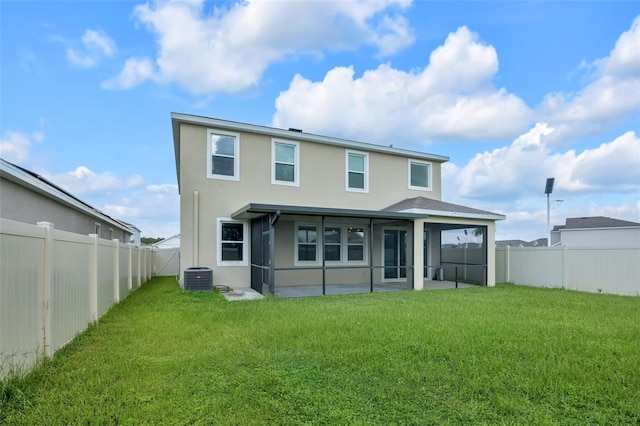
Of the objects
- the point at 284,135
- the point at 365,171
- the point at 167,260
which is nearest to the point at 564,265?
the point at 365,171

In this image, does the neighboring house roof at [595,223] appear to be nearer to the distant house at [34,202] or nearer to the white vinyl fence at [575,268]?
the white vinyl fence at [575,268]

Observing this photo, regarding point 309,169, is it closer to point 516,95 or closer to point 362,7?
point 362,7

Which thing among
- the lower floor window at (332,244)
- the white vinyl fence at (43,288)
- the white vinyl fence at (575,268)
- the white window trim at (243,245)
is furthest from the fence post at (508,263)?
the white vinyl fence at (43,288)

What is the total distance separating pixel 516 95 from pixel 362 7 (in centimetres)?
779

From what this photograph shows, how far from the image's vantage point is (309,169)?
11.8m

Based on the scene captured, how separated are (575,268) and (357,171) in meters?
7.73

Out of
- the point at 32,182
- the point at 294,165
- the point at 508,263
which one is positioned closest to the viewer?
the point at 32,182

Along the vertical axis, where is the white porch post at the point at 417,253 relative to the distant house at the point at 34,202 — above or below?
below

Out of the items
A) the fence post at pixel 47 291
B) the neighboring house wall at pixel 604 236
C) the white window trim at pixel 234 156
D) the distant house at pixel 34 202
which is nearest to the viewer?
the fence post at pixel 47 291

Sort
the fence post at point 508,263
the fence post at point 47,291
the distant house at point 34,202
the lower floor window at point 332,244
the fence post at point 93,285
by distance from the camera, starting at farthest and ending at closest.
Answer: the fence post at point 508,263 < the lower floor window at point 332,244 < the distant house at point 34,202 < the fence post at point 93,285 < the fence post at point 47,291

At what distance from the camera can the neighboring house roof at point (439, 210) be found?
36.0ft

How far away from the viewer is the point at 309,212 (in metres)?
9.24

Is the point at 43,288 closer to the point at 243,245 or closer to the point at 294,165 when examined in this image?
the point at 243,245

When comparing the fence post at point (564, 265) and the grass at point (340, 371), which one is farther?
the fence post at point (564, 265)
